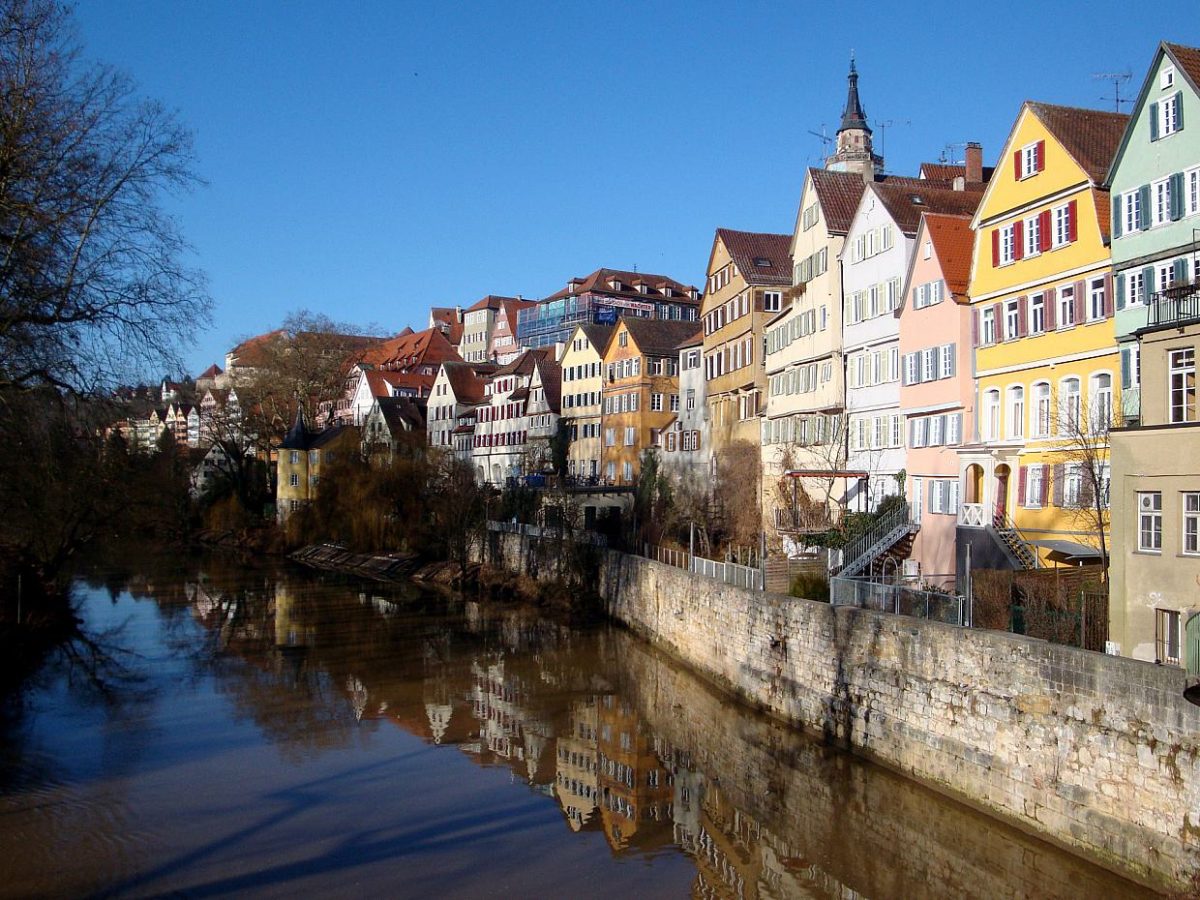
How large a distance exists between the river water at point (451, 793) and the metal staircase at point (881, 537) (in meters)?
5.07

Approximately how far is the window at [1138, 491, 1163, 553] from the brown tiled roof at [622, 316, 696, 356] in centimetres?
3898

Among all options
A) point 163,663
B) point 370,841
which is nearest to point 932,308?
point 370,841

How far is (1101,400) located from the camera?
21922mm

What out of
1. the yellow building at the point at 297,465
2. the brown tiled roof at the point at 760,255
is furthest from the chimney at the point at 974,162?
the yellow building at the point at 297,465

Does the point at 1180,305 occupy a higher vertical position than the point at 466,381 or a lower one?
lower

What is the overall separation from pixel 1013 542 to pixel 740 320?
2002cm

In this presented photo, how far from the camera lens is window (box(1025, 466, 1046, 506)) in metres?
23.1

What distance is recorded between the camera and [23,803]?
52.8 feet

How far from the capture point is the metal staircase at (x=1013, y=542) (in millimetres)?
22969

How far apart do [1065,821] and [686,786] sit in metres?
6.75

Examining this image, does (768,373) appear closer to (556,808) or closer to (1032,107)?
(1032,107)

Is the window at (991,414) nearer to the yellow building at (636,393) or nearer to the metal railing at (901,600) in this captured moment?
the metal railing at (901,600)

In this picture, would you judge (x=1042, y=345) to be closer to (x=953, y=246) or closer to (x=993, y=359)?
(x=993, y=359)

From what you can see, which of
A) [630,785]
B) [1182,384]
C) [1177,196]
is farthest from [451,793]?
[1177,196]
